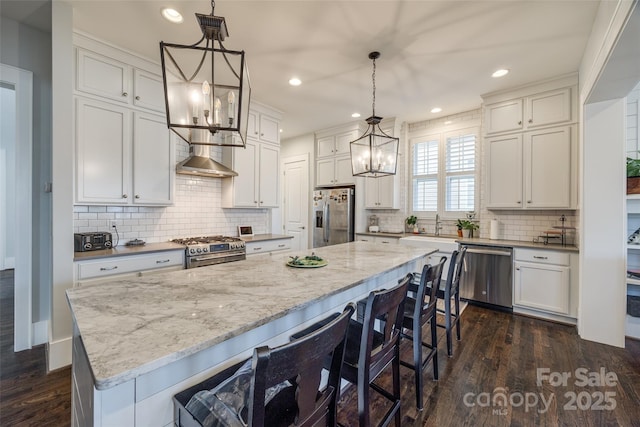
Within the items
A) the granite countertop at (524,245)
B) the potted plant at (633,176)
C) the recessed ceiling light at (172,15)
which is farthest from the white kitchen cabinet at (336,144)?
the potted plant at (633,176)

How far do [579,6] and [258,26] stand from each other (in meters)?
2.58

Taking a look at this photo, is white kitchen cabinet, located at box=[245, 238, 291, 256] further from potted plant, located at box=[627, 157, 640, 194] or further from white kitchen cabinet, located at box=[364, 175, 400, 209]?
potted plant, located at box=[627, 157, 640, 194]

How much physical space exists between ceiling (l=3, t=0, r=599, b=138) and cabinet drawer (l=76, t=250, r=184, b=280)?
6.86 feet

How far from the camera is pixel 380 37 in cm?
251

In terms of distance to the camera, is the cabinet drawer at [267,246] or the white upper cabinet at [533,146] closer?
the white upper cabinet at [533,146]

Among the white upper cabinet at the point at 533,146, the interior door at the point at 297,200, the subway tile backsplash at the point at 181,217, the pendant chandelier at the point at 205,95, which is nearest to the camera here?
the pendant chandelier at the point at 205,95

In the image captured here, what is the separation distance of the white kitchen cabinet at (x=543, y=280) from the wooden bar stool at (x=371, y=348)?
2668 millimetres

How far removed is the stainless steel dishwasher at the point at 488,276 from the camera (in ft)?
11.2

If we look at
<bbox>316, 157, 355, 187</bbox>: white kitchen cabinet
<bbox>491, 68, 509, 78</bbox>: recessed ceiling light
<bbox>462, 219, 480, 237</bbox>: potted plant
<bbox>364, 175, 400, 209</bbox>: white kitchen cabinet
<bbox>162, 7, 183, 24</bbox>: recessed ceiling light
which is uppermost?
<bbox>491, 68, 509, 78</bbox>: recessed ceiling light

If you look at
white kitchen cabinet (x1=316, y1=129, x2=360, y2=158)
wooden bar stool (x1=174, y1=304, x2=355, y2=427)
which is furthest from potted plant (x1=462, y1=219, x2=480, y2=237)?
wooden bar stool (x1=174, y1=304, x2=355, y2=427)

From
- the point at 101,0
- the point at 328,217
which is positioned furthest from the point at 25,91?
the point at 328,217

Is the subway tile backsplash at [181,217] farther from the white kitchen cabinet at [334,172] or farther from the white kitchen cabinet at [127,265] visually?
the white kitchen cabinet at [334,172]

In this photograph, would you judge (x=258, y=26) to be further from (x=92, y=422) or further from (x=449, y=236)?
(x=449, y=236)

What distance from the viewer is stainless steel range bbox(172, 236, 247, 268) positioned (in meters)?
2.96
